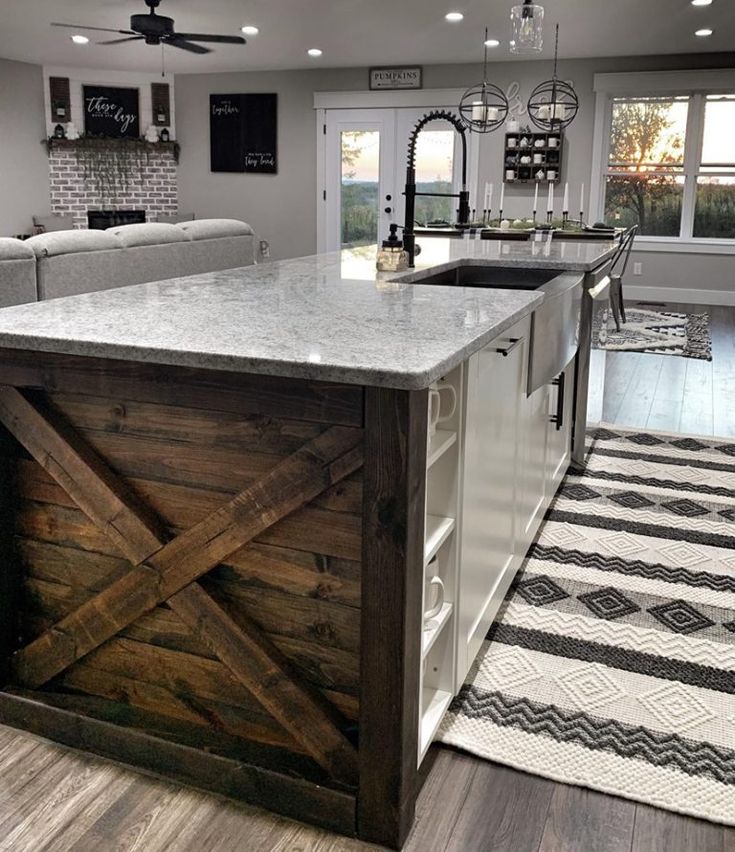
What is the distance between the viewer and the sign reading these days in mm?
10430

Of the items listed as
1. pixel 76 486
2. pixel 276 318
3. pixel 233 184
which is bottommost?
pixel 76 486

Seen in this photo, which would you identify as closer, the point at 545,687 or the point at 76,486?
the point at 76,486

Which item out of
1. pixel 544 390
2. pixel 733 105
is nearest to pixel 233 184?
pixel 733 105

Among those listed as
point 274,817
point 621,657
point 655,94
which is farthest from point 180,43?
point 274,817

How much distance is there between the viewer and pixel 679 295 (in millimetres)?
9406

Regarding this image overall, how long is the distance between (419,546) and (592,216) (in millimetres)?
8867

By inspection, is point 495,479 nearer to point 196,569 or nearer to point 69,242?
point 196,569

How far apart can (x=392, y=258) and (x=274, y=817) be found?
1902 mm

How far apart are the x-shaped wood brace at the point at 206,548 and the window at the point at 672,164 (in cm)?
886

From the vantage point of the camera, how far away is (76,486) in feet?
5.56

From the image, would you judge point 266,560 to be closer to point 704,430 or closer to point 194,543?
point 194,543

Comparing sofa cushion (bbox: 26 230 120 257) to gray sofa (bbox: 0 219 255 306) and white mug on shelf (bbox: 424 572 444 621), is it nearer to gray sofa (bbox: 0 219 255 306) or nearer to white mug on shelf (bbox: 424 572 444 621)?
gray sofa (bbox: 0 219 255 306)

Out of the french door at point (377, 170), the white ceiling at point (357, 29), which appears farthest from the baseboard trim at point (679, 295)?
the white ceiling at point (357, 29)

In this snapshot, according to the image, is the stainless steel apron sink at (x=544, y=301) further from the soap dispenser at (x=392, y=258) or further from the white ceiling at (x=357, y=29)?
the white ceiling at (x=357, y=29)
